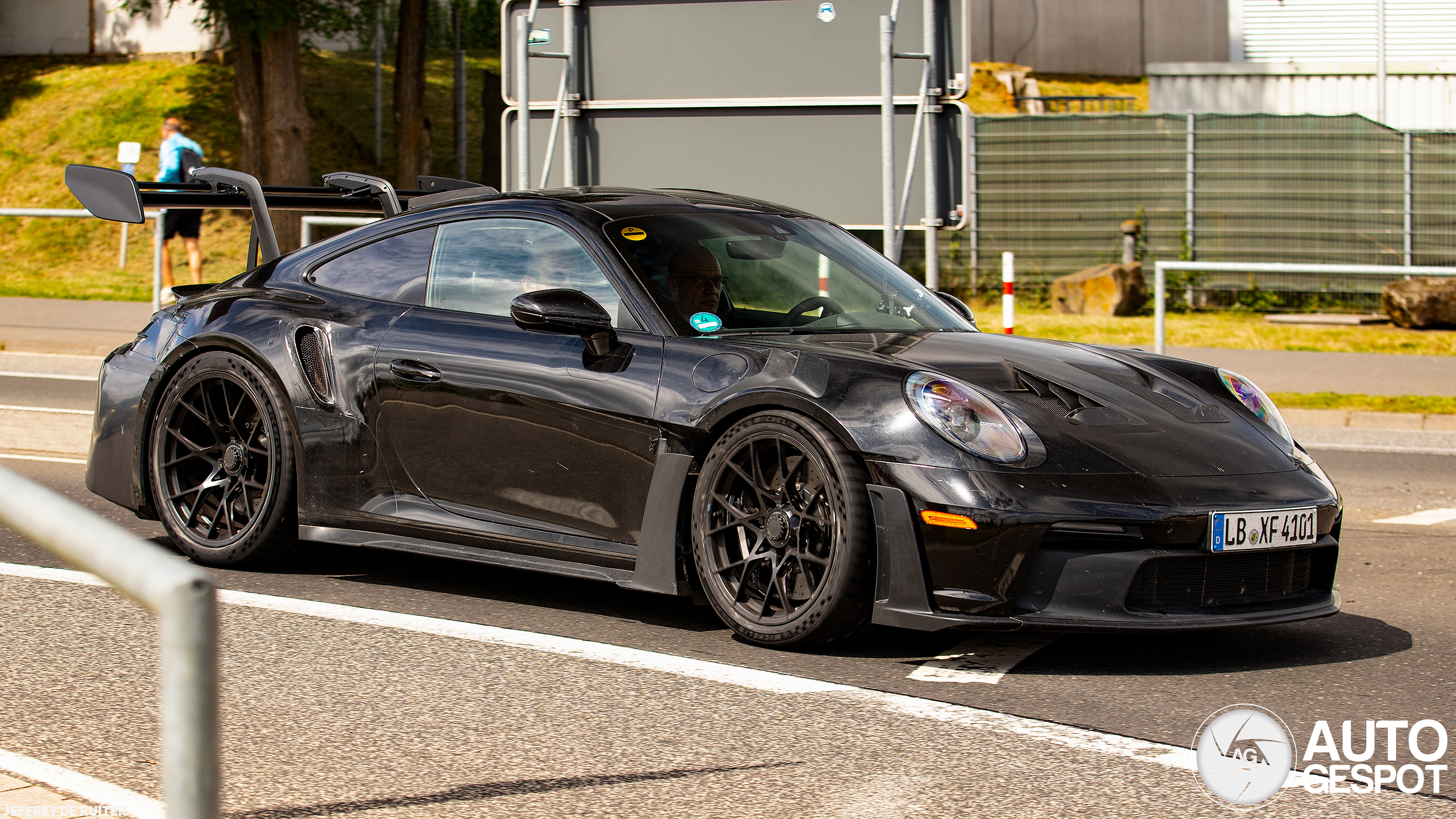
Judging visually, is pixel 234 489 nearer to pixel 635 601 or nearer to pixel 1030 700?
pixel 635 601

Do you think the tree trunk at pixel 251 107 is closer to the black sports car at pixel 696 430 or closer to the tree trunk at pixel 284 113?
the tree trunk at pixel 284 113

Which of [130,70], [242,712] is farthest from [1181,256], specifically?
[130,70]

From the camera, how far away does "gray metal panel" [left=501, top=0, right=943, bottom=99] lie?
13.3m

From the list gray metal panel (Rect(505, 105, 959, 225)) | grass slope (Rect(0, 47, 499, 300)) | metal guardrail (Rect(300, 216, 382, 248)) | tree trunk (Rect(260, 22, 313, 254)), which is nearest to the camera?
gray metal panel (Rect(505, 105, 959, 225))

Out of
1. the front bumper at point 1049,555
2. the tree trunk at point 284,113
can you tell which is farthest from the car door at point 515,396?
the tree trunk at point 284,113

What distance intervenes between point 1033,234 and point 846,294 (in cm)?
1607

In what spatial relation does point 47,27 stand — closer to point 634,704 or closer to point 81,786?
point 634,704

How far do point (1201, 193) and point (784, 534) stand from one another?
684 inches

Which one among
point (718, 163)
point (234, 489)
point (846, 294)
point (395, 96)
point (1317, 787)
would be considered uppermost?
point (395, 96)

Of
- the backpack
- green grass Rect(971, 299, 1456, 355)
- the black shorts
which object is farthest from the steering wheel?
the backpack

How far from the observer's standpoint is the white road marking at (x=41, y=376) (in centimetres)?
1355

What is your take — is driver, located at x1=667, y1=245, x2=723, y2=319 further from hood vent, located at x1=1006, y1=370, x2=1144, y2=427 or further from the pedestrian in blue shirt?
the pedestrian in blue shirt

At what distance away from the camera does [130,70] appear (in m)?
34.1

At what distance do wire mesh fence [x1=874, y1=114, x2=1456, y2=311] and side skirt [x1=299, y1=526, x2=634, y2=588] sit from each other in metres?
16.0
